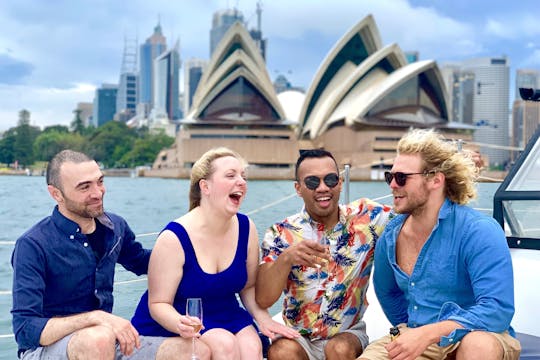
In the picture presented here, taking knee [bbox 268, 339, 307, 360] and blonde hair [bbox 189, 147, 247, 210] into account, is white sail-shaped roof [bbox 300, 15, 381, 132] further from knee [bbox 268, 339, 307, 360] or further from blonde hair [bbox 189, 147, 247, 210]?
knee [bbox 268, 339, 307, 360]

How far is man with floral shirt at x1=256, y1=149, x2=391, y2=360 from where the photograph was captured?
2.12 meters

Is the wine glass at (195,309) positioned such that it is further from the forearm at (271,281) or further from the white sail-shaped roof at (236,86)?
the white sail-shaped roof at (236,86)

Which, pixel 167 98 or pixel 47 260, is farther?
pixel 167 98

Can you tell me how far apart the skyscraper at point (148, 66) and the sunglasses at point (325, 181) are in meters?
114

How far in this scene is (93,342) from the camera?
5.93 feet

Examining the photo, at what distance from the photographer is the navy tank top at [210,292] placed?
2020mm

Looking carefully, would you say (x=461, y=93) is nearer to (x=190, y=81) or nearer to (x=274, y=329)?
(x=190, y=81)

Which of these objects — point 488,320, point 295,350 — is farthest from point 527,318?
point 295,350

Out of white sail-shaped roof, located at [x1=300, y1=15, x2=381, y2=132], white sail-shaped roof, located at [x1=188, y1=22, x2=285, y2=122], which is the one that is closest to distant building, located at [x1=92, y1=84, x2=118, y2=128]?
white sail-shaped roof, located at [x1=188, y1=22, x2=285, y2=122]

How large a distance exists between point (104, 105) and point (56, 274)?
11889 centimetres

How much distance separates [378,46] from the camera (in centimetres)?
4150

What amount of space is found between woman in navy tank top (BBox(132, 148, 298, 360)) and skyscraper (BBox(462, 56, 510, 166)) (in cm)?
7792

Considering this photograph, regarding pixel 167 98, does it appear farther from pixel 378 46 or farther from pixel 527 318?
pixel 527 318

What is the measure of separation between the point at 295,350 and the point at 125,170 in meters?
57.1
